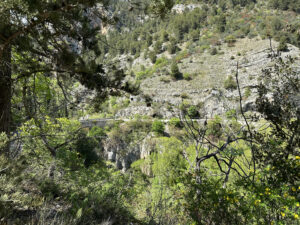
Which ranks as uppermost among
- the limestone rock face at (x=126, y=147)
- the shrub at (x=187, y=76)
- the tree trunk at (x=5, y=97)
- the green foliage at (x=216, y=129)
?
the shrub at (x=187, y=76)

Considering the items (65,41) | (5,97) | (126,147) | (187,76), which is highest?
(187,76)

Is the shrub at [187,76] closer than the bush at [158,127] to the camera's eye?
No

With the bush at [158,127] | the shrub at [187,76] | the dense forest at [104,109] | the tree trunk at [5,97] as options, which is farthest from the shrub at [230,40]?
the tree trunk at [5,97]

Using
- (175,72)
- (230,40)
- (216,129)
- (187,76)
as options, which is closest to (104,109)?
(216,129)

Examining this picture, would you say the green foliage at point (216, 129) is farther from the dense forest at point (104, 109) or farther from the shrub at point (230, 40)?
the shrub at point (230, 40)

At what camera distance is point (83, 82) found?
7.35 feet

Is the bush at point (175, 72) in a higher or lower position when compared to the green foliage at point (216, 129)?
higher

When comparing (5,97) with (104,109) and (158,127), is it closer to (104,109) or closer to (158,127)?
(104,109)

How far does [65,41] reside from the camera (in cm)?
246

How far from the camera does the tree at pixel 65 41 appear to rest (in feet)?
6.17

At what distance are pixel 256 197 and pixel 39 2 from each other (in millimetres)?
2571

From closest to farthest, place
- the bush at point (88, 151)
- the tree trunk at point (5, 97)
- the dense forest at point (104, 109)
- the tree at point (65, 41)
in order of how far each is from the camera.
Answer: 1. the dense forest at point (104, 109)
2. the tree at point (65, 41)
3. the tree trunk at point (5, 97)
4. the bush at point (88, 151)

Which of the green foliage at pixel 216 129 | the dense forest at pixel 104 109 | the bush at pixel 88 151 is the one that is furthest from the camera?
the bush at pixel 88 151

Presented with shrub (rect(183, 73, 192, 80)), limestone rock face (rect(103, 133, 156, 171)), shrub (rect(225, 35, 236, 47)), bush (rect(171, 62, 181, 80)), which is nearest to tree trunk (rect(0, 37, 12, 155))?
limestone rock face (rect(103, 133, 156, 171))
